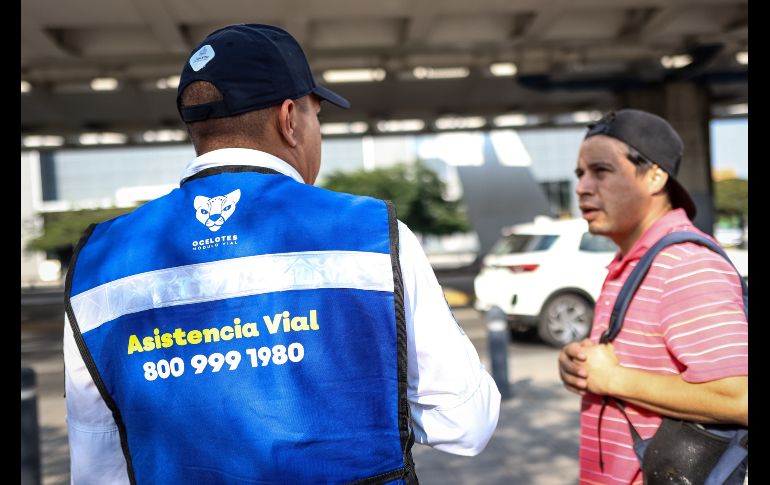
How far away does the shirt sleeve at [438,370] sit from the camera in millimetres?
1377

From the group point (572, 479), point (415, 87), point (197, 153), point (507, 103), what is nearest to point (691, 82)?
point (507, 103)

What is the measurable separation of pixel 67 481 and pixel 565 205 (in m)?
61.8

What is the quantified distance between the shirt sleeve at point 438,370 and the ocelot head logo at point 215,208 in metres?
0.35

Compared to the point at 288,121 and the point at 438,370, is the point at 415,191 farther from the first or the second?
the point at 438,370

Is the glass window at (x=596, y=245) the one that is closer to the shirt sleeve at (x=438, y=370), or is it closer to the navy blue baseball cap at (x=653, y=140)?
the navy blue baseball cap at (x=653, y=140)

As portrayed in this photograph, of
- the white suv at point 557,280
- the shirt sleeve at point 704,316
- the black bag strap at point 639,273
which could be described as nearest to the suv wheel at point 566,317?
the white suv at point 557,280

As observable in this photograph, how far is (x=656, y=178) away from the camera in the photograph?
2.23 meters

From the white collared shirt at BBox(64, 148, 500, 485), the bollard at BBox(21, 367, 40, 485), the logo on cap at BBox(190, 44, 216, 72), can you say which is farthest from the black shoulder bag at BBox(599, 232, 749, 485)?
the bollard at BBox(21, 367, 40, 485)

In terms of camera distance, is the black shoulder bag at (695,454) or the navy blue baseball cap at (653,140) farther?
the navy blue baseball cap at (653,140)

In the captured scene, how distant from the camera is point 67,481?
533 centimetres

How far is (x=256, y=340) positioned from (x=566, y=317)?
9.83m

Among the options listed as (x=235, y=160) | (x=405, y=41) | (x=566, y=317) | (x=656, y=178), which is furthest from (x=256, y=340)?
(x=405, y=41)

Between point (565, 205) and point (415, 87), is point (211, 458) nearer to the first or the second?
point (415, 87)

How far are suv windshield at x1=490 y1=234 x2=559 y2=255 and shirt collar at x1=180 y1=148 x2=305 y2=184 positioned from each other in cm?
966
